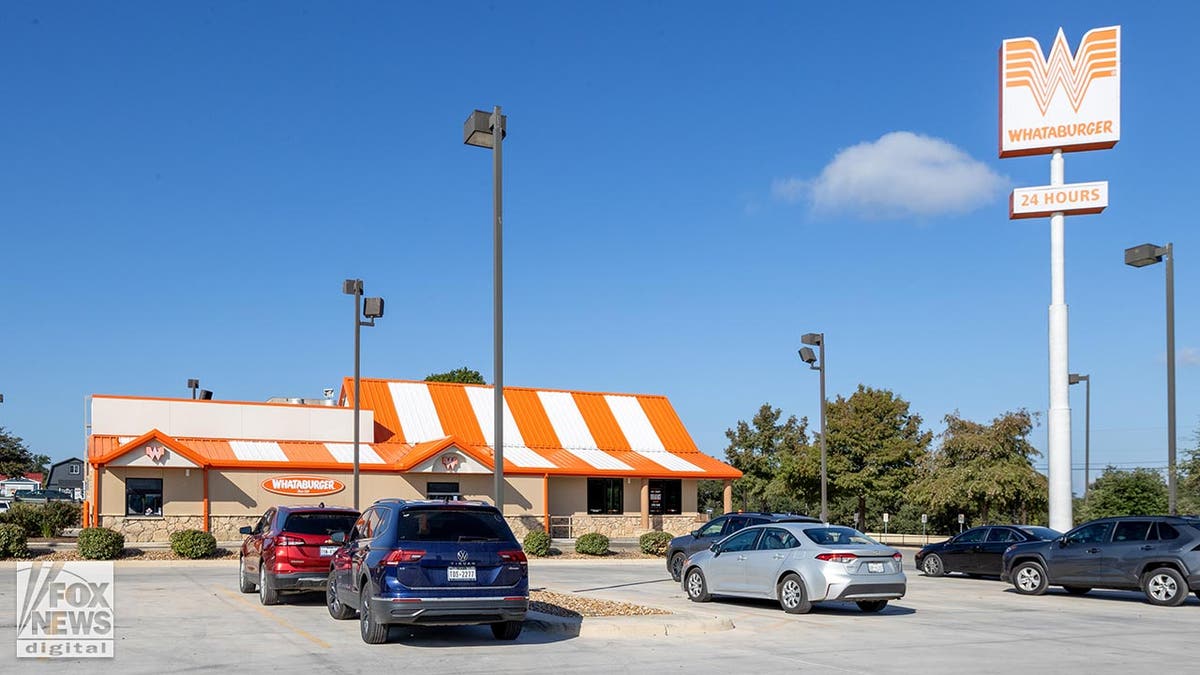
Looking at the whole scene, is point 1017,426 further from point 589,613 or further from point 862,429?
point 589,613

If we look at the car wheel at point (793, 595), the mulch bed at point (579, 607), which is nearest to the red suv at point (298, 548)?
the mulch bed at point (579, 607)

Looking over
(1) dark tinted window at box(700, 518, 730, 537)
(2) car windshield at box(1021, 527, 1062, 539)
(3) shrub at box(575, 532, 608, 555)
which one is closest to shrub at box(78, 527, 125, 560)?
(3) shrub at box(575, 532, 608, 555)

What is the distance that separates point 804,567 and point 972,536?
1067 cm

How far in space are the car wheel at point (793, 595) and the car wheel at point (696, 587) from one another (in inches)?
73.7

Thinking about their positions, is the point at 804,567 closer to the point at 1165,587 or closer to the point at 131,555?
the point at 1165,587

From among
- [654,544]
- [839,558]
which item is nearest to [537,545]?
[654,544]

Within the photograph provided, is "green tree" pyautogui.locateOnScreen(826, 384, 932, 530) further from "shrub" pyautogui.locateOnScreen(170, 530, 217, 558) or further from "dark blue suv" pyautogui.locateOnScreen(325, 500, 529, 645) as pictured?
"dark blue suv" pyautogui.locateOnScreen(325, 500, 529, 645)

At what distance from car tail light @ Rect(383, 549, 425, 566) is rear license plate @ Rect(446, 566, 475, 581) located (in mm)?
355

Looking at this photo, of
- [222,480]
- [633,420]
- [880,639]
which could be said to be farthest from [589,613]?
[633,420]

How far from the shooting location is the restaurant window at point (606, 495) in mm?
45125

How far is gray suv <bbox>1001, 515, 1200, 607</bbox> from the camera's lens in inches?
755

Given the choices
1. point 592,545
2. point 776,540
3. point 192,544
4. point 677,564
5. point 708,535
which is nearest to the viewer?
point 776,540

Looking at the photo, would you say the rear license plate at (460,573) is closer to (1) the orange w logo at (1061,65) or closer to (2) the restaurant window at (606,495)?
(1) the orange w logo at (1061,65)

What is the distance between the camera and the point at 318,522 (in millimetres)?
17797
